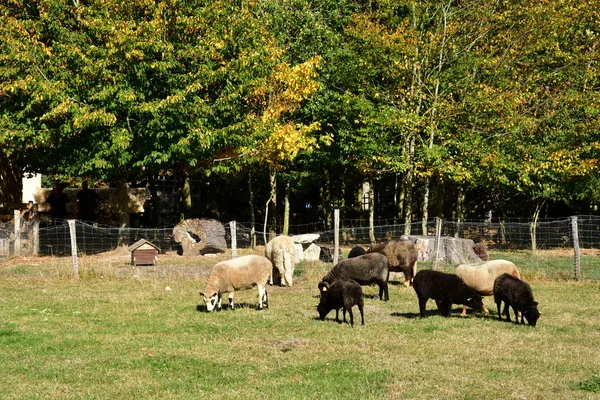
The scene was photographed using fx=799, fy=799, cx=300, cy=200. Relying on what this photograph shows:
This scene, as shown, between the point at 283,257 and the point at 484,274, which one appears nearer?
the point at 484,274

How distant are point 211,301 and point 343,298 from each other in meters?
3.11

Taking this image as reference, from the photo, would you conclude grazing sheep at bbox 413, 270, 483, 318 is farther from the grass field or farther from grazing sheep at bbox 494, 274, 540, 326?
grazing sheep at bbox 494, 274, 540, 326

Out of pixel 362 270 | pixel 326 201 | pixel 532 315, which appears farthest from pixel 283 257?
pixel 326 201

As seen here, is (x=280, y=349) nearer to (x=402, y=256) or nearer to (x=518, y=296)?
(x=518, y=296)

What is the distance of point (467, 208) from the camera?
4144 centimetres

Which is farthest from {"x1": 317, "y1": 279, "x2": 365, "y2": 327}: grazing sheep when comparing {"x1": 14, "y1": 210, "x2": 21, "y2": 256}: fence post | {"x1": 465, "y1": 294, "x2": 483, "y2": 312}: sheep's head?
{"x1": 14, "y1": 210, "x2": 21, "y2": 256}: fence post

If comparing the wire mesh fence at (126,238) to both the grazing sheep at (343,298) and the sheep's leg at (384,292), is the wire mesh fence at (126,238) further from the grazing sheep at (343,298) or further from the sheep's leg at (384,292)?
the grazing sheep at (343,298)

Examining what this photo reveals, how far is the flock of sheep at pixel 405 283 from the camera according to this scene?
1451 cm

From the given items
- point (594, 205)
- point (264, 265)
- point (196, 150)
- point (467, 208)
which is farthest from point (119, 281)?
point (467, 208)

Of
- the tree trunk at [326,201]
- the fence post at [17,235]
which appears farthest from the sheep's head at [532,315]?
the tree trunk at [326,201]

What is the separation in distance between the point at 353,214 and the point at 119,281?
22813 millimetres

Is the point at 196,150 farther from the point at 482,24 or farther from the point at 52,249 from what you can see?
the point at 482,24

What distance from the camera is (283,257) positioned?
20.2m

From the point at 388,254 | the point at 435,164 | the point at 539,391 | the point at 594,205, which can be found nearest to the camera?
the point at 539,391
